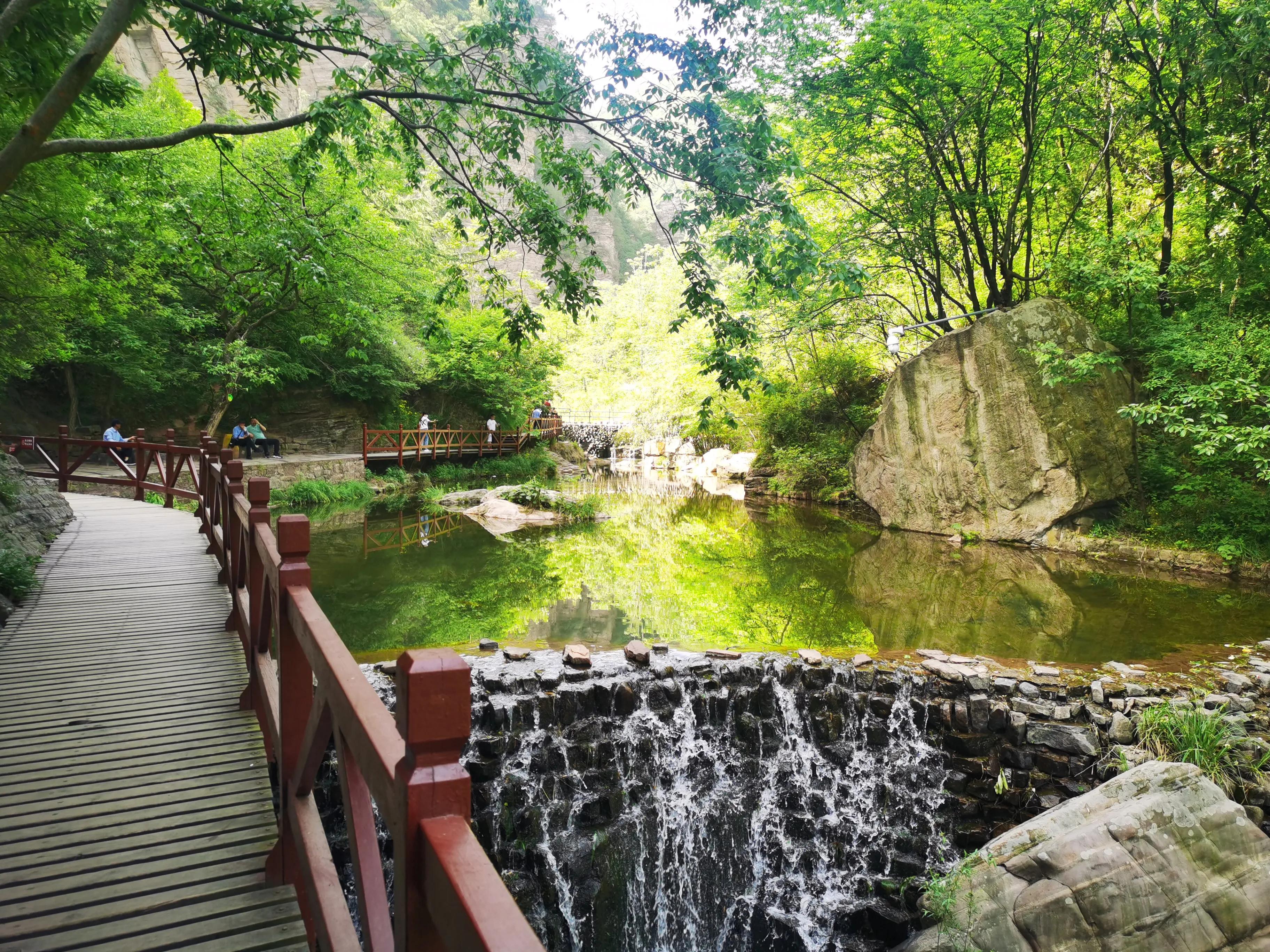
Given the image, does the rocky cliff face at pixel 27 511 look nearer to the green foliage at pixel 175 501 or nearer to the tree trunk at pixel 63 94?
the green foliage at pixel 175 501

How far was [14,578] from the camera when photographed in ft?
17.7

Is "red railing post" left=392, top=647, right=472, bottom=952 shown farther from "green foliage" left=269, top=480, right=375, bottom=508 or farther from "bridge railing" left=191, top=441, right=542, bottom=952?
"green foliage" left=269, top=480, right=375, bottom=508

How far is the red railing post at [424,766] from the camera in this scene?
0.96 m

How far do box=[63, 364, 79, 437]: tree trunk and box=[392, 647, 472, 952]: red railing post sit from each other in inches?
823

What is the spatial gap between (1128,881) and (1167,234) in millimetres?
11787

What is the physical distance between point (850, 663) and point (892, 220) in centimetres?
1074

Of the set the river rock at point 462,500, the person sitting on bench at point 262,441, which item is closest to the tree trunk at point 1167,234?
the river rock at point 462,500

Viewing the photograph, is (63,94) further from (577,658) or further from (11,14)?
(577,658)

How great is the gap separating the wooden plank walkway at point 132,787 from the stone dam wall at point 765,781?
192cm

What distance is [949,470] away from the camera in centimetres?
1382

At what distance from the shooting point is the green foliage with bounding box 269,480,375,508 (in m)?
16.6

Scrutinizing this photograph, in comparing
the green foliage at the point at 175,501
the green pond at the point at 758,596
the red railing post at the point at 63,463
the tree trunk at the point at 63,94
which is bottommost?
the green pond at the point at 758,596

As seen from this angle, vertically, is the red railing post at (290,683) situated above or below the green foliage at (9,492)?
below

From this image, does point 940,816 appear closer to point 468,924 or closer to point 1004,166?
Result: point 468,924
